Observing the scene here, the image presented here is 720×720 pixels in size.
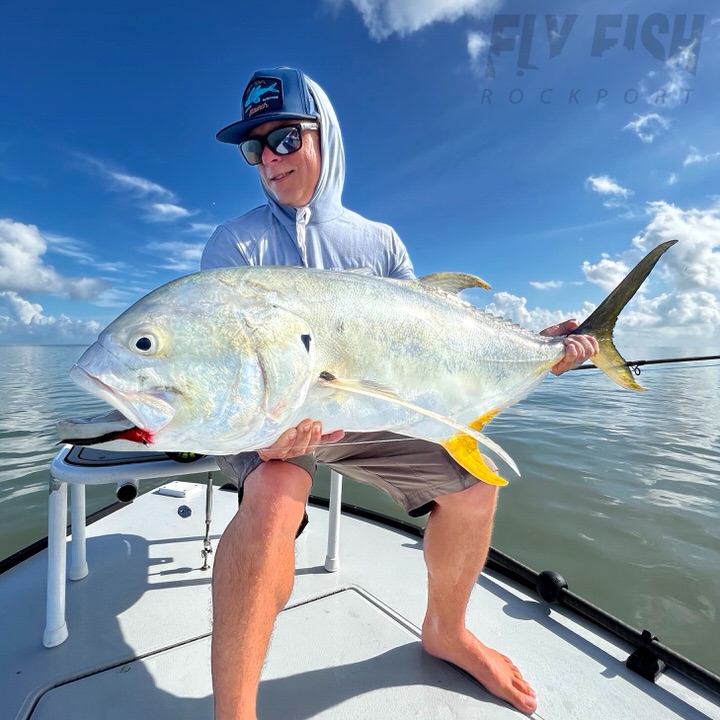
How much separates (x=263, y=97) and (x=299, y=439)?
1551mm

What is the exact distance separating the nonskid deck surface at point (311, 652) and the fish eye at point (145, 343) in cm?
127

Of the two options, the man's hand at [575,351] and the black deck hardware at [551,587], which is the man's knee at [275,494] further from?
the black deck hardware at [551,587]

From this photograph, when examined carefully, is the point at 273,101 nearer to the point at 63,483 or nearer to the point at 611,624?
the point at 63,483

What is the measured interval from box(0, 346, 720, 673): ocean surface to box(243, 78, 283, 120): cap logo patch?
355 cm

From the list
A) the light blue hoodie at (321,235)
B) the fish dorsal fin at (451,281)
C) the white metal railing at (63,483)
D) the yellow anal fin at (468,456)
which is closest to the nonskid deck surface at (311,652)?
the white metal railing at (63,483)

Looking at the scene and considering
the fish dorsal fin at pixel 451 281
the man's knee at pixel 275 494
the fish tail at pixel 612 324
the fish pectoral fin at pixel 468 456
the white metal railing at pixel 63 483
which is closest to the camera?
the man's knee at pixel 275 494

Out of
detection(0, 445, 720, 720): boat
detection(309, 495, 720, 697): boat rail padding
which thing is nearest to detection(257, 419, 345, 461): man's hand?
detection(0, 445, 720, 720): boat

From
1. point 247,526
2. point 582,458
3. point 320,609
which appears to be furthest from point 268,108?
point 582,458

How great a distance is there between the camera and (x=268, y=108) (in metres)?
1.89

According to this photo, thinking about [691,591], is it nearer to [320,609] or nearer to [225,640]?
[320,609]

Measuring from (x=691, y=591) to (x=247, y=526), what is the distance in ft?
10.9

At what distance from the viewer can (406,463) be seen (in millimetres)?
1716

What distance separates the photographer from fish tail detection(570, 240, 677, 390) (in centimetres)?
208

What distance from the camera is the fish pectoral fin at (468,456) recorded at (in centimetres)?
147
